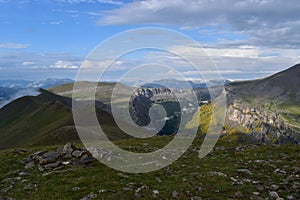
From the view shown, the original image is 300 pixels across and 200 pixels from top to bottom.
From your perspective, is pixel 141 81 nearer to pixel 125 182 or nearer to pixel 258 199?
Answer: pixel 125 182

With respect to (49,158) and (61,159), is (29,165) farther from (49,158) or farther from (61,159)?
(61,159)

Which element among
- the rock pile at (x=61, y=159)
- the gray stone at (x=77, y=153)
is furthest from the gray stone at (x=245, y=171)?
the gray stone at (x=77, y=153)

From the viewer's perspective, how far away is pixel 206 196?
659 inches

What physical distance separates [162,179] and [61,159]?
1125cm

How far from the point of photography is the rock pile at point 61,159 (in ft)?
83.7

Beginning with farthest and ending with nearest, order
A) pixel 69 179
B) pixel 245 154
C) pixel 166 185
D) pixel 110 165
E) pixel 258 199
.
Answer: pixel 245 154, pixel 110 165, pixel 69 179, pixel 166 185, pixel 258 199

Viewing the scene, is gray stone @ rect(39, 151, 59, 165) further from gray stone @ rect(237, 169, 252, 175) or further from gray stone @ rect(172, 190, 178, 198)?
gray stone @ rect(237, 169, 252, 175)

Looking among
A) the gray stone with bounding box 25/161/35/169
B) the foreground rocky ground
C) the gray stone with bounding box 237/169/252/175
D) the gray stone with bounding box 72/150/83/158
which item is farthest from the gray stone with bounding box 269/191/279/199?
the gray stone with bounding box 25/161/35/169

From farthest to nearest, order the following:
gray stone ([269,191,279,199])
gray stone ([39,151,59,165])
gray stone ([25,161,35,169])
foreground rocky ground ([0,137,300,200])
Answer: gray stone ([39,151,59,165])
gray stone ([25,161,35,169])
foreground rocky ground ([0,137,300,200])
gray stone ([269,191,279,199])

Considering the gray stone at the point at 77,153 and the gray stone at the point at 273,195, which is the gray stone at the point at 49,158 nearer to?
the gray stone at the point at 77,153

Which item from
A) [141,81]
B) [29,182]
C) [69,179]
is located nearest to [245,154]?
[141,81]

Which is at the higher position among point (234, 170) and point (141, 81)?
point (141, 81)

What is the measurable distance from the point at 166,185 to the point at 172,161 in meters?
7.28

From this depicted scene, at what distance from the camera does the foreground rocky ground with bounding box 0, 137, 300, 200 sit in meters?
17.3
